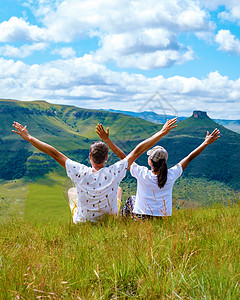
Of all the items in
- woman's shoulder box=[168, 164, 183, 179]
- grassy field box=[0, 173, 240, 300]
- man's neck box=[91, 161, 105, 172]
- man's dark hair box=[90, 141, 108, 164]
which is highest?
man's dark hair box=[90, 141, 108, 164]

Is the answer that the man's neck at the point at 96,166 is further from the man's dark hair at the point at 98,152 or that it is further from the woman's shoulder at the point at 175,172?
the woman's shoulder at the point at 175,172

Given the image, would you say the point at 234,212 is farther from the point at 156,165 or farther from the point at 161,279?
the point at 161,279

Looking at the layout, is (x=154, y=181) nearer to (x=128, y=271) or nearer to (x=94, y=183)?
(x=94, y=183)

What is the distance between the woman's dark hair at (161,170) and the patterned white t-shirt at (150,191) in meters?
0.09

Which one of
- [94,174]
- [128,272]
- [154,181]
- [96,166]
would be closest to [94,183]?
[94,174]

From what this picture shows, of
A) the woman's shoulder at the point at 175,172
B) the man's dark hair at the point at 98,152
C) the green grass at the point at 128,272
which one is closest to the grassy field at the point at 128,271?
the green grass at the point at 128,272

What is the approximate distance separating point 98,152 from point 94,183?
1.66 feet

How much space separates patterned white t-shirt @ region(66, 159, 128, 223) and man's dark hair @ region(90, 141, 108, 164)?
0.17m

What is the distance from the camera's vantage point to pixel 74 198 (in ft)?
18.7

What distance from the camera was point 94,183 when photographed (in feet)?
14.3

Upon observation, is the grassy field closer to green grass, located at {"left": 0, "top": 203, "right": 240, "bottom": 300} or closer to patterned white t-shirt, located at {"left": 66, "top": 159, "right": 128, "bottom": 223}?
green grass, located at {"left": 0, "top": 203, "right": 240, "bottom": 300}

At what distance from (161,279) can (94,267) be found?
0.58 meters

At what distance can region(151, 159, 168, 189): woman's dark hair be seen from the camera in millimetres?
4701

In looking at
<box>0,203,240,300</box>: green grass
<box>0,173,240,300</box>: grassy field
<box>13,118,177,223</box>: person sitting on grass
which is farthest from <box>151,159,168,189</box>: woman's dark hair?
<box>0,203,240,300</box>: green grass
